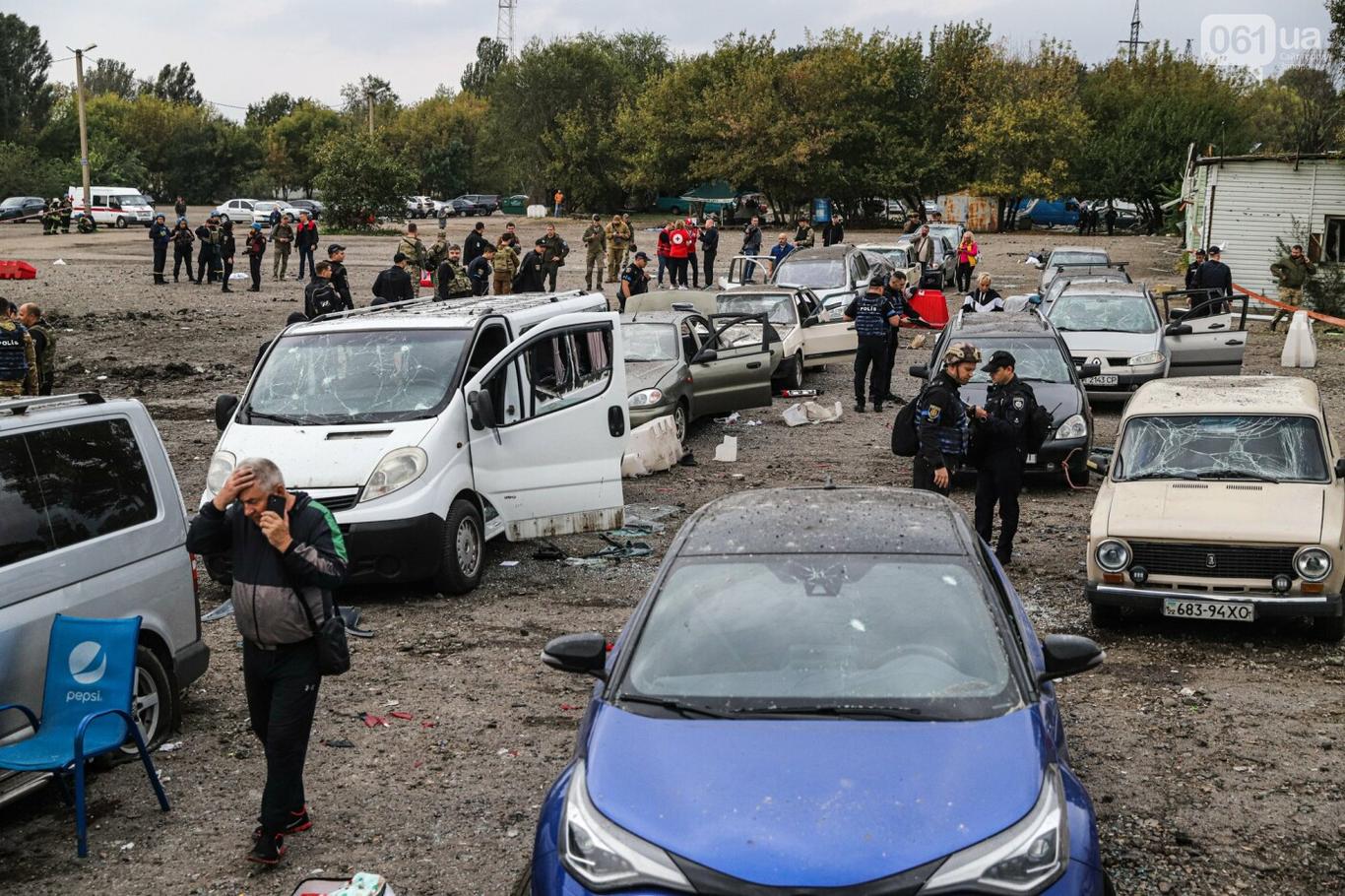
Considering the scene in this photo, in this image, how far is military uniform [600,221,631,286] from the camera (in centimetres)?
3234

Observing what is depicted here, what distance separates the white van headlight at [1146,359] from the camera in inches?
709

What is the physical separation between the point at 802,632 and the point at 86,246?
47.6 m

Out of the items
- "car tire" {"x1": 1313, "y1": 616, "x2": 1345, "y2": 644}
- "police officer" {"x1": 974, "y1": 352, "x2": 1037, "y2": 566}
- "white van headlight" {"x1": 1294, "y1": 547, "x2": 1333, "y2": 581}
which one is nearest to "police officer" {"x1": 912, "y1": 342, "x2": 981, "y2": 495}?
"police officer" {"x1": 974, "y1": 352, "x2": 1037, "y2": 566}

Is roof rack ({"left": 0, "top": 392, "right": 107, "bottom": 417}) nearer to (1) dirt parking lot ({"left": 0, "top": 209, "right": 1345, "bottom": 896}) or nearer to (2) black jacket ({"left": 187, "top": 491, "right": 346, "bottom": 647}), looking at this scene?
(2) black jacket ({"left": 187, "top": 491, "right": 346, "bottom": 647})

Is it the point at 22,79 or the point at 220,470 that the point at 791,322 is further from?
the point at 22,79

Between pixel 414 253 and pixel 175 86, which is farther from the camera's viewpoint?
pixel 175 86

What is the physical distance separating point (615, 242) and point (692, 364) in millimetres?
16474

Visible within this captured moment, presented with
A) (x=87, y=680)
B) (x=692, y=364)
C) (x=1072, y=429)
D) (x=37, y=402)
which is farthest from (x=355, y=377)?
(x=1072, y=429)

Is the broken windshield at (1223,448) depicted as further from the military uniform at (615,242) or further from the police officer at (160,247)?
the police officer at (160,247)

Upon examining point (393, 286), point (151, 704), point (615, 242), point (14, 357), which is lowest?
point (151, 704)

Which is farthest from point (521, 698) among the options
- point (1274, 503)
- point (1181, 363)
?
point (1181, 363)

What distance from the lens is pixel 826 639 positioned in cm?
490

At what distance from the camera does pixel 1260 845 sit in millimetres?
5859

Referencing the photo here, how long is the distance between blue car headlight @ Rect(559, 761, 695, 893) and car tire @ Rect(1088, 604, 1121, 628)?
592 centimetres
